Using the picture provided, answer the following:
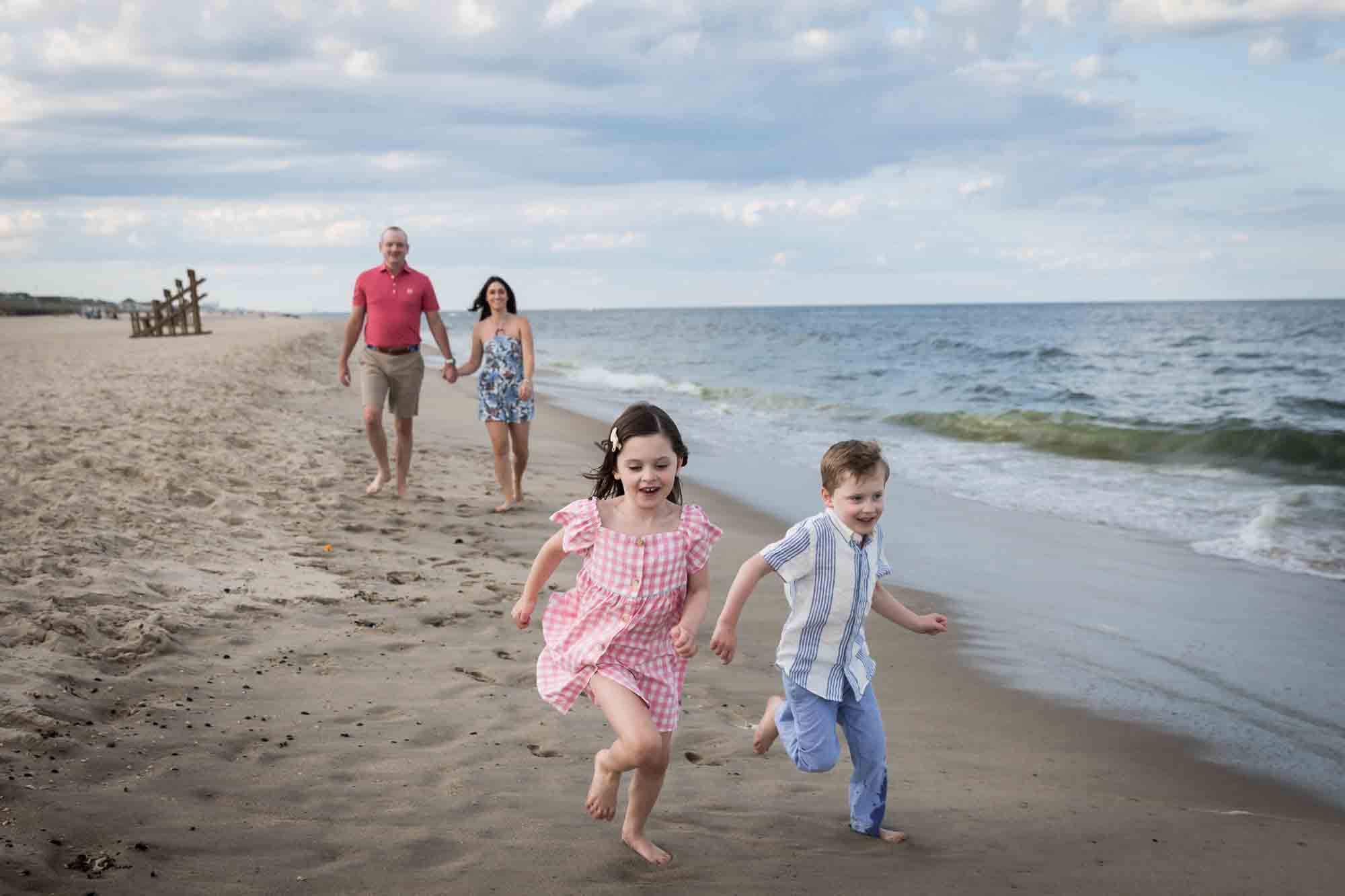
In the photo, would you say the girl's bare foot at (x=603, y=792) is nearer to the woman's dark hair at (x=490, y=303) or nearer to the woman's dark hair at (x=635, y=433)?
the woman's dark hair at (x=635, y=433)

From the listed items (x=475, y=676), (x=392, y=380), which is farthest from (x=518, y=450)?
(x=475, y=676)

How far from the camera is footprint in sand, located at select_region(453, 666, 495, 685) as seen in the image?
460 centimetres

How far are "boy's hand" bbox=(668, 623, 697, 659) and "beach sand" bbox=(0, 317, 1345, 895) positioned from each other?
2.11 feet

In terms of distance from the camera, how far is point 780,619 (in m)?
5.99

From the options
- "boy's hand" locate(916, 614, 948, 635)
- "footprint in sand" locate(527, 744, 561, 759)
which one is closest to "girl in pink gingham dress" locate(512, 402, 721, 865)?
"footprint in sand" locate(527, 744, 561, 759)

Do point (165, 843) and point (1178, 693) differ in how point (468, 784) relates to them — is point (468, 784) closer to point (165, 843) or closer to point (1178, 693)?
point (165, 843)

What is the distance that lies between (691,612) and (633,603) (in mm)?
177

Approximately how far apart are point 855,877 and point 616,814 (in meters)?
0.83

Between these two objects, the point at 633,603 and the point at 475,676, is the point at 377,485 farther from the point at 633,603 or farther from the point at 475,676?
the point at 633,603

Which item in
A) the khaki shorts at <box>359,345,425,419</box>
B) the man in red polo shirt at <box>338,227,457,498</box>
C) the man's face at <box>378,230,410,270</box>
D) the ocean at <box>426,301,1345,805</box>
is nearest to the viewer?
the ocean at <box>426,301,1345,805</box>

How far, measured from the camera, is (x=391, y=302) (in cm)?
826

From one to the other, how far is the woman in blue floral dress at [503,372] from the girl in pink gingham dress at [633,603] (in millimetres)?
5034

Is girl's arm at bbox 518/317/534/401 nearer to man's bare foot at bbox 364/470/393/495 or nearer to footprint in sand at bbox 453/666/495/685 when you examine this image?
man's bare foot at bbox 364/470/393/495

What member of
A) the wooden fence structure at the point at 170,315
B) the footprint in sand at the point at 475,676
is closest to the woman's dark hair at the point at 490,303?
the footprint in sand at the point at 475,676
